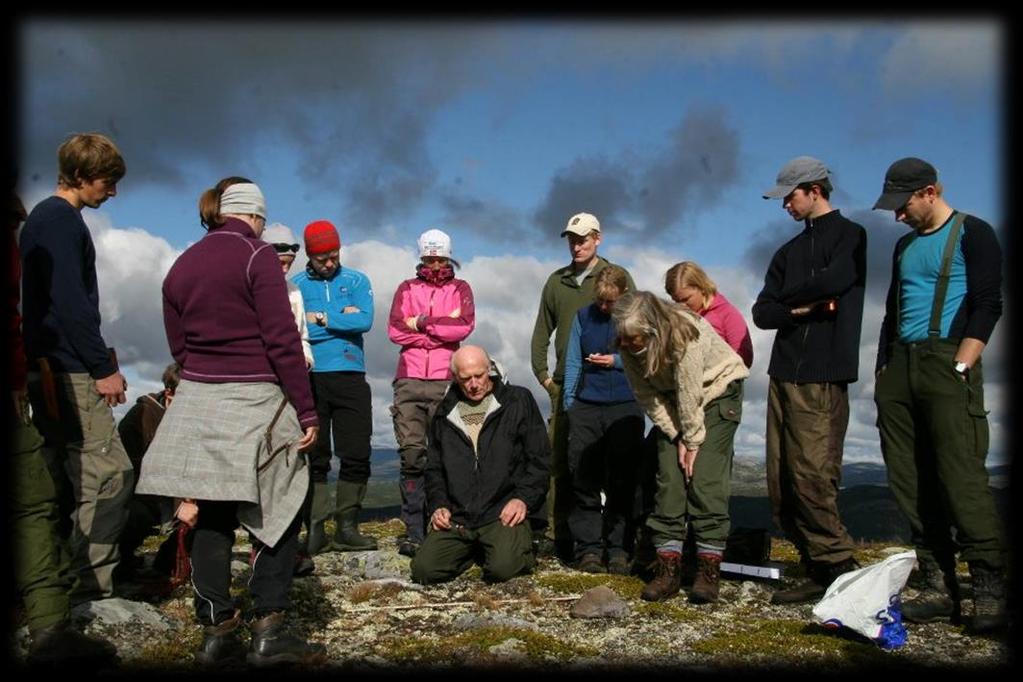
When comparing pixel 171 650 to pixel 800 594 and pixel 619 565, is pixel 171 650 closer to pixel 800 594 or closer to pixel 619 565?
pixel 619 565

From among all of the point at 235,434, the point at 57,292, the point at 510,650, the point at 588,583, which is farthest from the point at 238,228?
the point at 588,583

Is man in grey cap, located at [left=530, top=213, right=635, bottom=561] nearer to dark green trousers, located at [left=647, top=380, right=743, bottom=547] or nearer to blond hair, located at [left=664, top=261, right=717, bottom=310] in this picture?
blond hair, located at [left=664, top=261, right=717, bottom=310]

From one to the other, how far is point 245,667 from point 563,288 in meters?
5.15

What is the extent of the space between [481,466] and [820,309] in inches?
129

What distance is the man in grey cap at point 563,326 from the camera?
8875 mm

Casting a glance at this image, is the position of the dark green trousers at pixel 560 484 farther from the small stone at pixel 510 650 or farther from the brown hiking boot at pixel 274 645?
the brown hiking boot at pixel 274 645

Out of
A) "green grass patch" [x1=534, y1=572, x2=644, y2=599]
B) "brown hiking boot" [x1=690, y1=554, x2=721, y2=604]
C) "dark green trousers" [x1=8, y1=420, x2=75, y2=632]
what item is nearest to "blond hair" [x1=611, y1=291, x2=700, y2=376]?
"brown hiking boot" [x1=690, y1=554, x2=721, y2=604]

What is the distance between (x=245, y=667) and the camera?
5.06 meters

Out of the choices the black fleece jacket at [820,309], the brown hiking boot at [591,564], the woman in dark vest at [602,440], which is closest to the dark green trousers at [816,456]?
the black fleece jacket at [820,309]

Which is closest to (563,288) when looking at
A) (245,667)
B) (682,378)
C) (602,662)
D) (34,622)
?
(682,378)

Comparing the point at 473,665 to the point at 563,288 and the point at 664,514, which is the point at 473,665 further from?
the point at 563,288

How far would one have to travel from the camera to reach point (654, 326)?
6770 mm

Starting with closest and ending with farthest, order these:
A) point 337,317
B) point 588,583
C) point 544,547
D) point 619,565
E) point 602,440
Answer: point 588,583
point 619,565
point 602,440
point 337,317
point 544,547

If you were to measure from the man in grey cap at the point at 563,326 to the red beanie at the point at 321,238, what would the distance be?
222cm
